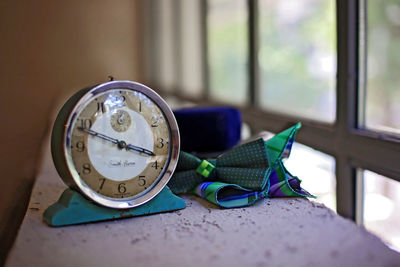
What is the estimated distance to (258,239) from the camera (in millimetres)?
706

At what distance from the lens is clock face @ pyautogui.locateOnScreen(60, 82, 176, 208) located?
0.79m

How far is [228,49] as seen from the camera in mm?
2629

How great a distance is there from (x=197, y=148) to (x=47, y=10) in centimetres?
290

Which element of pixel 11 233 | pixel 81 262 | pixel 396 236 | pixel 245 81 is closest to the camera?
pixel 81 262

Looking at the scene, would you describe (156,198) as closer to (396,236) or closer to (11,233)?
(11,233)

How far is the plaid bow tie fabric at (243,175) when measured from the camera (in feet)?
2.89

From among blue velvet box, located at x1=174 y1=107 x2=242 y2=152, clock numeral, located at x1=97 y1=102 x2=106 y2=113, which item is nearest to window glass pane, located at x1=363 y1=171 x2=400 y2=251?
blue velvet box, located at x1=174 y1=107 x2=242 y2=152

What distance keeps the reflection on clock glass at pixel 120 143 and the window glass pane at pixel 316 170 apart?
0.75 meters

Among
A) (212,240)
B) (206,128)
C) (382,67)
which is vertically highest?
(382,67)

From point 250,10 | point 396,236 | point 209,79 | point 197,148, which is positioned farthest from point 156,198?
point 209,79

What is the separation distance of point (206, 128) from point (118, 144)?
0.35 metres

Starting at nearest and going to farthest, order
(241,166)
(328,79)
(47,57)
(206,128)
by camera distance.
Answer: (241,166) < (206,128) < (328,79) < (47,57)

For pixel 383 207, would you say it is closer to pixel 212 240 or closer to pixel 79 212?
pixel 212 240

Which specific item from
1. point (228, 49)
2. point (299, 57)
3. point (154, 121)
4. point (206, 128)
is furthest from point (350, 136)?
point (228, 49)
